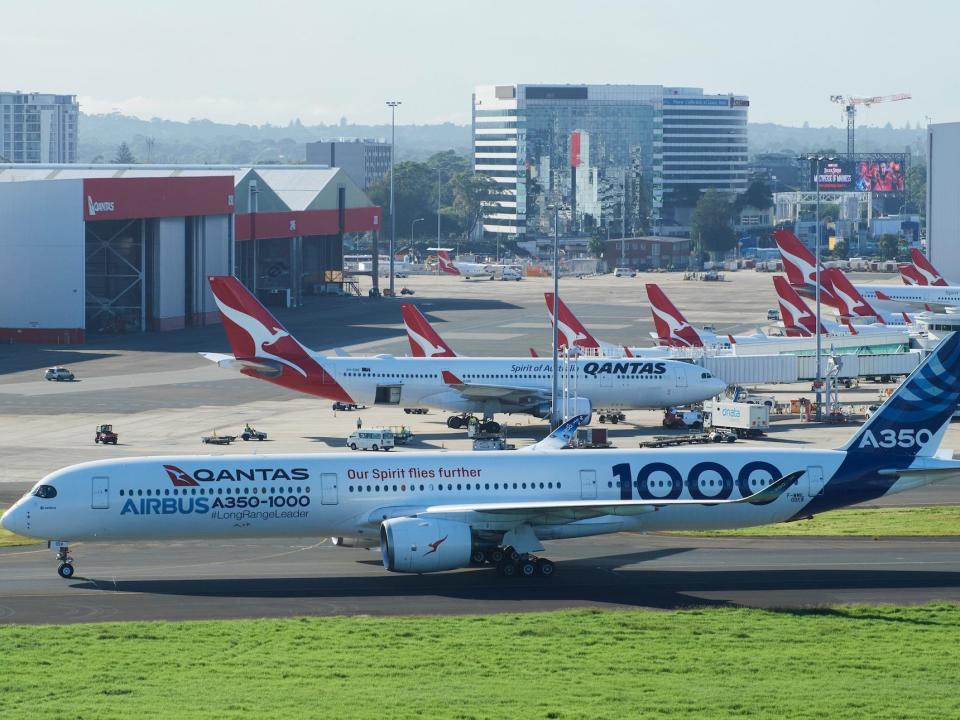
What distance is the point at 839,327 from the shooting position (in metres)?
125

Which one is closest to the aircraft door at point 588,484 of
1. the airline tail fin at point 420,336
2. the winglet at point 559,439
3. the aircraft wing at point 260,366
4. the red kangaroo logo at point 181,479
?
the winglet at point 559,439

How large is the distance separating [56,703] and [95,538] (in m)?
14.7

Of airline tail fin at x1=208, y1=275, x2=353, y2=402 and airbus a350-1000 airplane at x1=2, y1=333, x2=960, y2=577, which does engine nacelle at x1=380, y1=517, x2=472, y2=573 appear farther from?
airline tail fin at x1=208, y1=275, x2=353, y2=402

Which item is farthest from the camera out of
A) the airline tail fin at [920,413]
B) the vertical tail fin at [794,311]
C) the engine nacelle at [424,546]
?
the vertical tail fin at [794,311]

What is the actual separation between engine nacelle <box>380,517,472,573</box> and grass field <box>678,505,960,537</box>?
44.2 feet

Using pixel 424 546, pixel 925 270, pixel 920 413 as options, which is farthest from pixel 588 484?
pixel 925 270

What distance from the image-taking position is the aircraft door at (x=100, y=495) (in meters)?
48.4

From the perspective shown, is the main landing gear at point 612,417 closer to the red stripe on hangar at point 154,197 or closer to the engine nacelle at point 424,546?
the engine nacelle at point 424,546

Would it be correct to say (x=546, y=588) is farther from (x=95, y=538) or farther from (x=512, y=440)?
(x=512, y=440)

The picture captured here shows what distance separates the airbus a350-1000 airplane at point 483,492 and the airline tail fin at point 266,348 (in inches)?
1449

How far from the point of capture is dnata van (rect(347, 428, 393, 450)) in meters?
80.6

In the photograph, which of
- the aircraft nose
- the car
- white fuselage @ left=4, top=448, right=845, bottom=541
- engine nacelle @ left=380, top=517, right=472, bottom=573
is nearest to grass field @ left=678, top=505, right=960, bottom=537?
white fuselage @ left=4, top=448, right=845, bottom=541

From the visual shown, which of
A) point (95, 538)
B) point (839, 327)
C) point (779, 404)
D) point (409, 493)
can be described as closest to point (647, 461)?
point (409, 493)

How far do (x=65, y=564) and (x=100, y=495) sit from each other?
3280 mm
